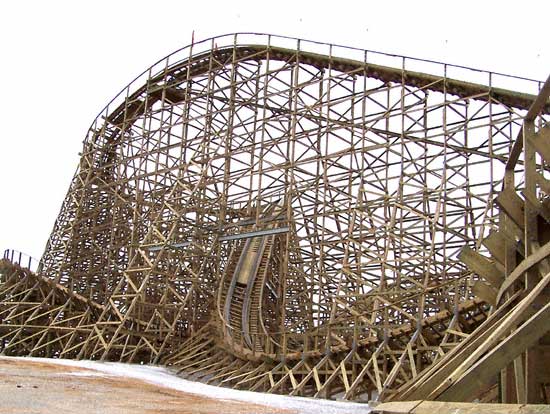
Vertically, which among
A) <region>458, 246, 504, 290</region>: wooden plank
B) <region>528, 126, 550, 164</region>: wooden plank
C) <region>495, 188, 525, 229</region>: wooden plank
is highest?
<region>528, 126, 550, 164</region>: wooden plank

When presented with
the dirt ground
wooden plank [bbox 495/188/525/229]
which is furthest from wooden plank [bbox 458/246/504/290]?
the dirt ground

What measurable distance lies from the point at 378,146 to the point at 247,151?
3.87m

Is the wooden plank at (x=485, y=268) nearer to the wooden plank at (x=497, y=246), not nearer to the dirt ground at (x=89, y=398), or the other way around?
the wooden plank at (x=497, y=246)

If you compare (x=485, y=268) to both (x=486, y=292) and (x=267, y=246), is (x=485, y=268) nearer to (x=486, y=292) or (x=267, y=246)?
(x=486, y=292)

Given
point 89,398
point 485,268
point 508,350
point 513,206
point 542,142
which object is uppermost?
point 542,142

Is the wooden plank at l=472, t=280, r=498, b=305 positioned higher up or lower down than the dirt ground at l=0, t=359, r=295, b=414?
higher up

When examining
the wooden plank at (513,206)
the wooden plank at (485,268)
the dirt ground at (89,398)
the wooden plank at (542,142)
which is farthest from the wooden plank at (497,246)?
the dirt ground at (89,398)

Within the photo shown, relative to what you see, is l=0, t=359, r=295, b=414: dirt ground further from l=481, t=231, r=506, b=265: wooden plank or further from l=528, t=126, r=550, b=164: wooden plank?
l=528, t=126, r=550, b=164: wooden plank

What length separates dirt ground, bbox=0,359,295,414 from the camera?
21.7 ft

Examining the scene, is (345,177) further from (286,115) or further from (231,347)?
(231,347)

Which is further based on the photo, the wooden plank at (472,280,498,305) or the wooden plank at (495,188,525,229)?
the wooden plank at (472,280,498,305)

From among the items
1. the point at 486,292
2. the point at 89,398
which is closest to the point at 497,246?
the point at 486,292

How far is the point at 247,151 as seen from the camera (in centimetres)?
1767

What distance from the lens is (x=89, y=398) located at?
783 centimetres
